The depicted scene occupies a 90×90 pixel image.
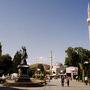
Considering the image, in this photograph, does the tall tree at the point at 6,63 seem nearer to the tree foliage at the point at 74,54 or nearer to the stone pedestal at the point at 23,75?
the tree foliage at the point at 74,54

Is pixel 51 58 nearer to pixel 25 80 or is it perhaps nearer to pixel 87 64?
pixel 87 64

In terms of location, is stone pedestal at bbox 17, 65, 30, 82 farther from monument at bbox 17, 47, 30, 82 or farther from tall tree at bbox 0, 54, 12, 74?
tall tree at bbox 0, 54, 12, 74

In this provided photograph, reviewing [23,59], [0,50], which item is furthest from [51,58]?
[23,59]

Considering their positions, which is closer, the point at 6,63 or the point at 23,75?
the point at 23,75

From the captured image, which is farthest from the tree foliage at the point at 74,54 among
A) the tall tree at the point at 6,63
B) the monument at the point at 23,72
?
the monument at the point at 23,72

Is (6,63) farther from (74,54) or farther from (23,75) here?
(23,75)

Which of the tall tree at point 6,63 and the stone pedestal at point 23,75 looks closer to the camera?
the stone pedestal at point 23,75

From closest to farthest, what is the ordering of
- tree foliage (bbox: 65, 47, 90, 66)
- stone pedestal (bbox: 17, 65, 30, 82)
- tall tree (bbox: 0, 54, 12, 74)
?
stone pedestal (bbox: 17, 65, 30, 82) < tall tree (bbox: 0, 54, 12, 74) < tree foliage (bbox: 65, 47, 90, 66)

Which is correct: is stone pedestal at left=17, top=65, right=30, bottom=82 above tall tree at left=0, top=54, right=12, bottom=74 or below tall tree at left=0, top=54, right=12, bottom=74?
below

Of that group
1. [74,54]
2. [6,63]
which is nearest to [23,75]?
[6,63]

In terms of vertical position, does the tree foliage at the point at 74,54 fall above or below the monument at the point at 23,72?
above

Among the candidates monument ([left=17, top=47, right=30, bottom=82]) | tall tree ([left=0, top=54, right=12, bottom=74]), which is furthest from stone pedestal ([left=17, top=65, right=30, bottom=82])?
tall tree ([left=0, top=54, right=12, bottom=74])

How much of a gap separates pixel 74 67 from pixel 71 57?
12.7ft

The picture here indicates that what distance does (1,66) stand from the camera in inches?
4227
